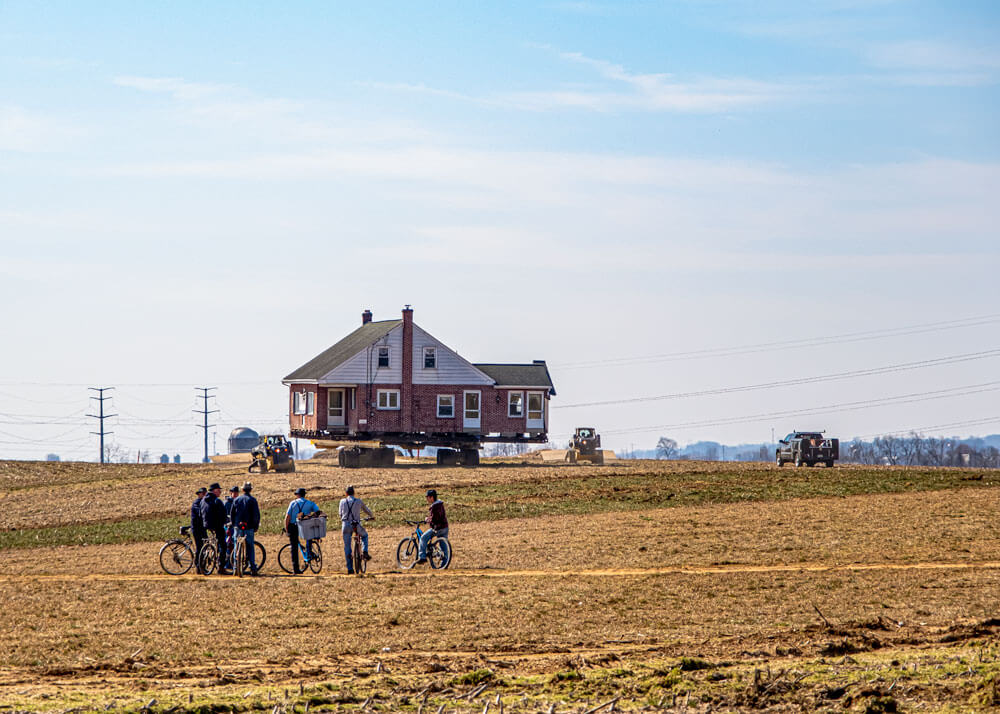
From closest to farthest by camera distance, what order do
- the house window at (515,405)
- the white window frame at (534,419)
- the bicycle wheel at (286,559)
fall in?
the bicycle wheel at (286,559) < the house window at (515,405) < the white window frame at (534,419)

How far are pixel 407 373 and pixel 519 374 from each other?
6.96 metres

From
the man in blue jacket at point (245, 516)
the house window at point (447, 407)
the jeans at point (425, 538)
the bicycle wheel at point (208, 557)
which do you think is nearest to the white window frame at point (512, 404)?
the house window at point (447, 407)

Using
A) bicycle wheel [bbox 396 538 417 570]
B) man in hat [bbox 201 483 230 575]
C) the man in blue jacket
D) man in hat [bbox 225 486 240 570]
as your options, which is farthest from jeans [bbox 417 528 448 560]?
man in hat [bbox 201 483 230 575]

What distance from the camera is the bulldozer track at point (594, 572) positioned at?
27422 millimetres

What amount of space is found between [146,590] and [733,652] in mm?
13410

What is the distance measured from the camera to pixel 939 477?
166ft

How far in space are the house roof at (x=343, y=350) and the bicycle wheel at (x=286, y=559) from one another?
42.5 meters

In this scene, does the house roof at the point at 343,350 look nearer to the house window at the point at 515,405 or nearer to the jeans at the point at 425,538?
the house window at the point at 515,405

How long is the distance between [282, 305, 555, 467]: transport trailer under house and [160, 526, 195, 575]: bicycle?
41.8 m

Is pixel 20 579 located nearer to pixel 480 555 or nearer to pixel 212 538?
pixel 212 538

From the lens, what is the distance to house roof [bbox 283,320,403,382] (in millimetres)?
74500

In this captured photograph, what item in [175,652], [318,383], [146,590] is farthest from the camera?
[318,383]

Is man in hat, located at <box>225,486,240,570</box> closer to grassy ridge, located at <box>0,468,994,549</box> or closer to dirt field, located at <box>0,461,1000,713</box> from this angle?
dirt field, located at <box>0,461,1000,713</box>

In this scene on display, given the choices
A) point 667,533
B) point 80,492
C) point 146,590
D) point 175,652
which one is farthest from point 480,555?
point 80,492
